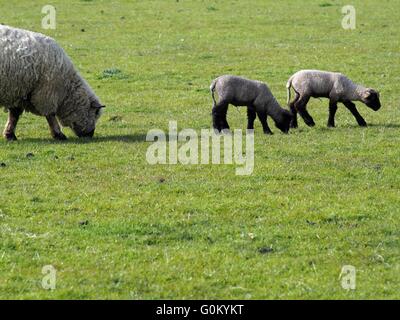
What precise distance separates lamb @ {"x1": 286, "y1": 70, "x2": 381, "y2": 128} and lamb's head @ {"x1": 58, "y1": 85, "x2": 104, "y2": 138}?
12.8 ft

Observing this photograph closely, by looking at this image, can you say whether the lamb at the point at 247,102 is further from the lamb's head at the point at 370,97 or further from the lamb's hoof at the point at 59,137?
the lamb's hoof at the point at 59,137

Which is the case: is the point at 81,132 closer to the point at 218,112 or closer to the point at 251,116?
the point at 218,112

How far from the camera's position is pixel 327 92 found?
17844mm

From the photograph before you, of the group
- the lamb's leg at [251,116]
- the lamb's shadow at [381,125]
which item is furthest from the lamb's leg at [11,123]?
the lamb's shadow at [381,125]

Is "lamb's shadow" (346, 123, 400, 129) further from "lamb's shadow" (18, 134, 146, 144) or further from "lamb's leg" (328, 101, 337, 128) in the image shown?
"lamb's shadow" (18, 134, 146, 144)

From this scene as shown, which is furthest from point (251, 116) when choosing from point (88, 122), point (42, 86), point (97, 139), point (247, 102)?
point (42, 86)

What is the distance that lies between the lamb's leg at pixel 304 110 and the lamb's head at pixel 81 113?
12.7 ft

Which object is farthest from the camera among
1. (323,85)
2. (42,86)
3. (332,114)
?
(323,85)

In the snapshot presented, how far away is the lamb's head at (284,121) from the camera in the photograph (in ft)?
55.2

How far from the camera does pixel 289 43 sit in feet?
94.6

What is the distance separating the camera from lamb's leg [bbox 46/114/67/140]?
15.9 m

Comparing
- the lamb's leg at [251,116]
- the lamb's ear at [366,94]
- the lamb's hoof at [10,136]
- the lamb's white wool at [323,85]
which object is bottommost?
the lamb's hoof at [10,136]

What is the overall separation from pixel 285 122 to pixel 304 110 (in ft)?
2.76


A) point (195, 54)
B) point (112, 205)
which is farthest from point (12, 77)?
point (195, 54)
